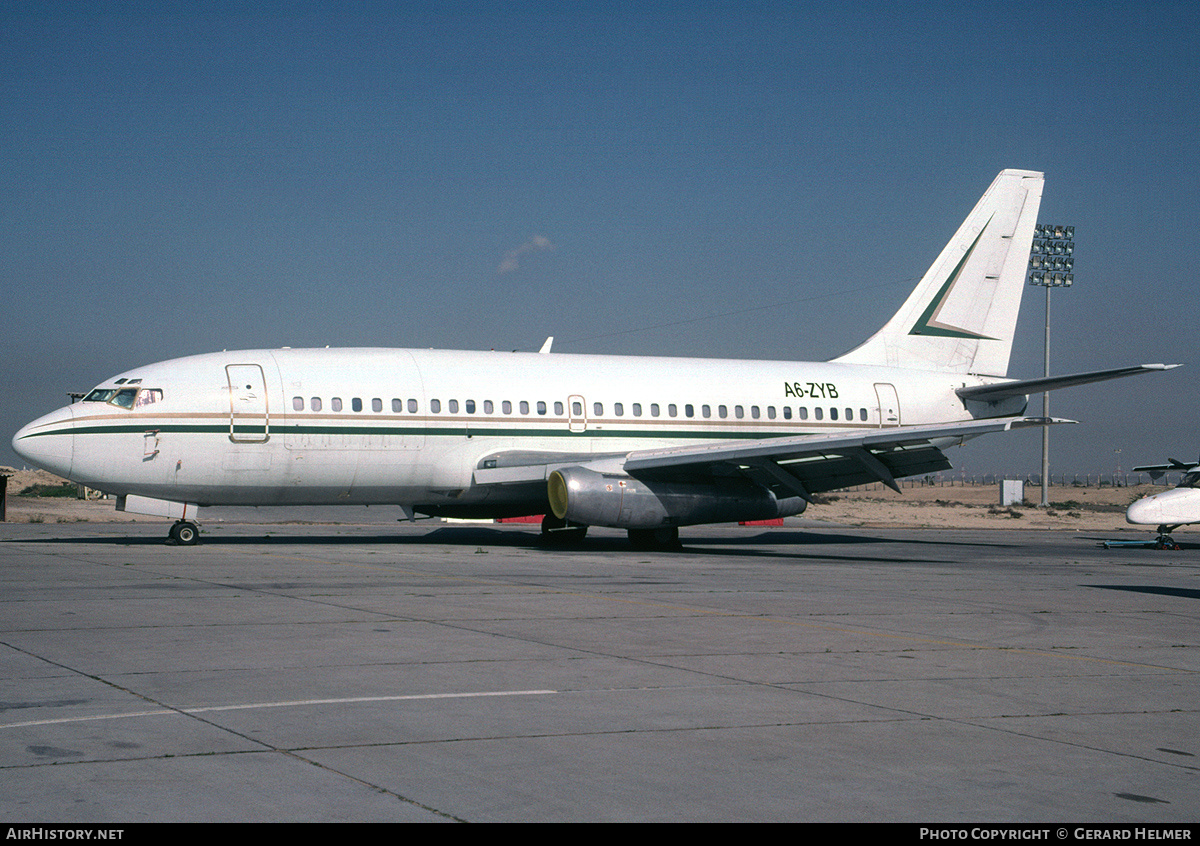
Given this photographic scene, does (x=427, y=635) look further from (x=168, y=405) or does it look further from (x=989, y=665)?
(x=168, y=405)

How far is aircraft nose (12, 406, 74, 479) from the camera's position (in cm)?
2097

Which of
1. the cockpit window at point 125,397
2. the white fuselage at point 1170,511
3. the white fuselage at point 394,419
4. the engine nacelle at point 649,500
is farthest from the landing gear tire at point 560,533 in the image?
the white fuselage at point 1170,511

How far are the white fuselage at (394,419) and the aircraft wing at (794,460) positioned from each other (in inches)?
22.2

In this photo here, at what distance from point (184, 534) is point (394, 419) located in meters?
4.45

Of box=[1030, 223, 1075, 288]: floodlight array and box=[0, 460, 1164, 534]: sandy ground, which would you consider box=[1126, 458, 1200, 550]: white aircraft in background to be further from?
box=[1030, 223, 1075, 288]: floodlight array

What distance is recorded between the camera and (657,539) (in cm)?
2534

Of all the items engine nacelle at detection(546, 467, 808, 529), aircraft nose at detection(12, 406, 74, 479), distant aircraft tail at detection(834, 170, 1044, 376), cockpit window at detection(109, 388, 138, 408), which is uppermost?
distant aircraft tail at detection(834, 170, 1044, 376)

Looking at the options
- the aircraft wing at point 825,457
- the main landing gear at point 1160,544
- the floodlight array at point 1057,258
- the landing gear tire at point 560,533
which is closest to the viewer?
the aircraft wing at point 825,457

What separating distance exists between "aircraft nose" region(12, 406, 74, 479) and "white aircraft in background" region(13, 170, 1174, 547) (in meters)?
0.03

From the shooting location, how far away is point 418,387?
23.9m

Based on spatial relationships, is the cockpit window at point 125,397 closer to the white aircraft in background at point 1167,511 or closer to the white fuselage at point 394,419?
the white fuselage at point 394,419

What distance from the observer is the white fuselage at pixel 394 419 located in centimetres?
2158

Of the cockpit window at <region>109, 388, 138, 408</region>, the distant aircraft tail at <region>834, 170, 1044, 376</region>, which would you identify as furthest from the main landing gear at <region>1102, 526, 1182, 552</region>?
the cockpit window at <region>109, 388, 138, 408</region>
